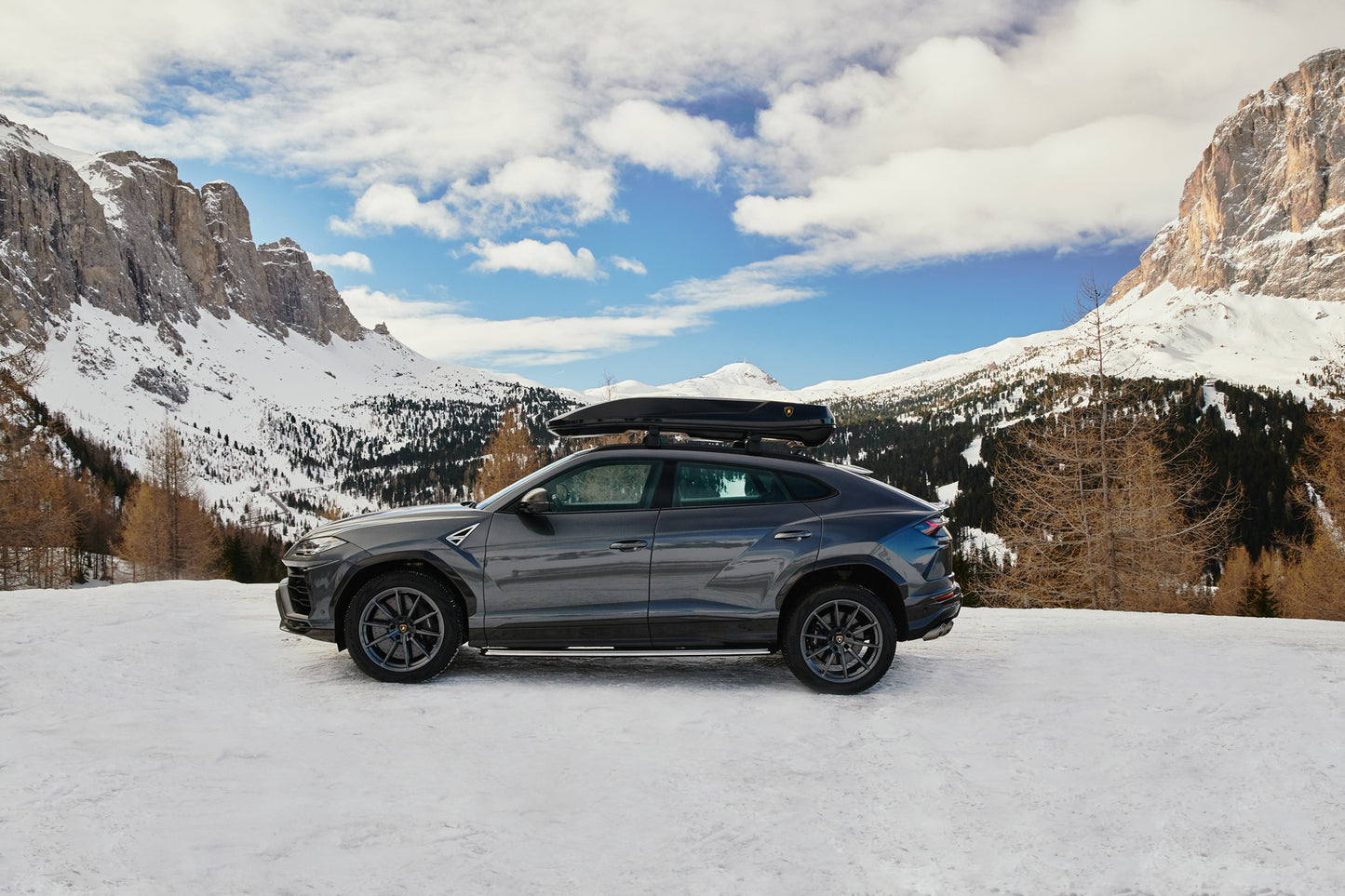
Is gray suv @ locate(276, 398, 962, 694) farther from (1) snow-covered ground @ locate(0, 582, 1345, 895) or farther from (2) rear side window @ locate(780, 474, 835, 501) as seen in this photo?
(1) snow-covered ground @ locate(0, 582, 1345, 895)

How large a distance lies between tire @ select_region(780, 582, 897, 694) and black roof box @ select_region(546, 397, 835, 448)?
1.26 m

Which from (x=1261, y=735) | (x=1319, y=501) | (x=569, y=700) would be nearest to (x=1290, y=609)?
(x=1319, y=501)

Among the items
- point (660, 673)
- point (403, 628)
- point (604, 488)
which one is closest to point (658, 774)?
point (660, 673)

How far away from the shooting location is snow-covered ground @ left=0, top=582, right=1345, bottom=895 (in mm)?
3090

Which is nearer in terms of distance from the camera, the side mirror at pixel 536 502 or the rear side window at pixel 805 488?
the side mirror at pixel 536 502

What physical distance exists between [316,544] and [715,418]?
2.97m

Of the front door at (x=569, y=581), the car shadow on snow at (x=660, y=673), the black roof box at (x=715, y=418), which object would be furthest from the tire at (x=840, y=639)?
the black roof box at (x=715, y=418)

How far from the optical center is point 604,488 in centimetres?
556

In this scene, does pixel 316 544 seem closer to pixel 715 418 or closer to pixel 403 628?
pixel 403 628

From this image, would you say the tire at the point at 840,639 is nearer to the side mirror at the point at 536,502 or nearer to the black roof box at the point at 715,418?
the black roof box at the point at 715,418

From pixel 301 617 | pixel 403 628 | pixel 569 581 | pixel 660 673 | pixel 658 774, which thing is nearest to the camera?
pixel 658 774

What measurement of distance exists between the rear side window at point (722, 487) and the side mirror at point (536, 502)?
0.88 metres

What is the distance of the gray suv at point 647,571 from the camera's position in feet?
17.6

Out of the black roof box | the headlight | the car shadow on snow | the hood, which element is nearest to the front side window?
the black roof box
